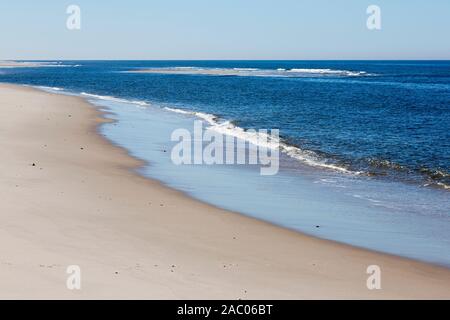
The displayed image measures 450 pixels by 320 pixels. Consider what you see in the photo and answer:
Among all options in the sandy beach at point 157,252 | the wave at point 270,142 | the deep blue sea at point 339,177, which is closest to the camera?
the sandy beach at point 157,252

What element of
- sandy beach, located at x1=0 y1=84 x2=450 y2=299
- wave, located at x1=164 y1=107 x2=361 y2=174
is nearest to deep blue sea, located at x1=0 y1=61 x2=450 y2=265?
wave, located at x1=164 y1=107 x2=361 y2=174

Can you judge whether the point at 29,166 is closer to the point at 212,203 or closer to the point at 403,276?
the point at 212,203

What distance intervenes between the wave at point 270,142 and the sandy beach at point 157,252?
22.2 ft

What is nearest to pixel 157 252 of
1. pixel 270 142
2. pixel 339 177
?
pixel 339 177

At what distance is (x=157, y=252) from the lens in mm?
8898

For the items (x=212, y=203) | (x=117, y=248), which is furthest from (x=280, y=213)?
(x=117, y=248)

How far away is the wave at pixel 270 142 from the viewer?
19.2m

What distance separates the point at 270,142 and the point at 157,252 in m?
15.4

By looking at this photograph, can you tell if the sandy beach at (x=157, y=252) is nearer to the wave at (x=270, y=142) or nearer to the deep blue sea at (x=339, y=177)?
the deep blue sea at (x=339, y=177)

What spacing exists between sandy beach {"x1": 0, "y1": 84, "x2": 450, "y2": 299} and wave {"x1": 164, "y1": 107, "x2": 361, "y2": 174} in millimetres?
6775

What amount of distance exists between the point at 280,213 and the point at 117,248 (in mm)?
4484

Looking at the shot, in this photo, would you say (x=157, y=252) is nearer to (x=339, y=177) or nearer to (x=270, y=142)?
(x=339, y=177)

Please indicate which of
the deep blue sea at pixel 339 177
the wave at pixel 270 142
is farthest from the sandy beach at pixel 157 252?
the wave at pixel 270 142

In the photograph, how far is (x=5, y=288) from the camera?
22.6 feet
